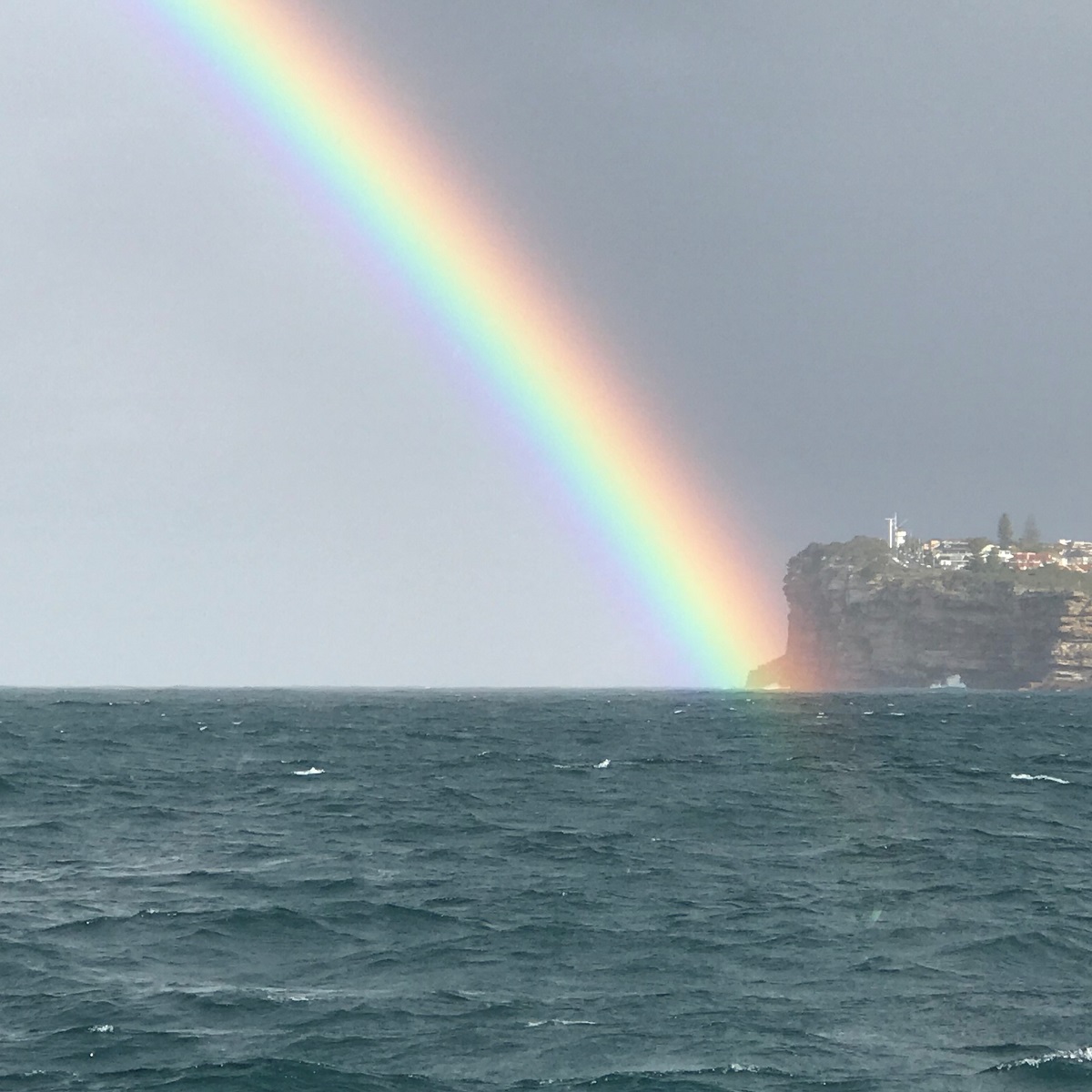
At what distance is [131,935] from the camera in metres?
29.0

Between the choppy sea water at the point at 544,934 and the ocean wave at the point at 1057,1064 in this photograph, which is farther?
the choppy sea water at the point at 544,934

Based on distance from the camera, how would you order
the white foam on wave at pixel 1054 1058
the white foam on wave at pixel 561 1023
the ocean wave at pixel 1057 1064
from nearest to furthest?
1. the ocean wave at pixel 1057 1064
2. the white foam on wave at pixel 1054 1058
3. the white foam on wave at pixel 561 1023

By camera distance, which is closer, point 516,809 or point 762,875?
point 762,875

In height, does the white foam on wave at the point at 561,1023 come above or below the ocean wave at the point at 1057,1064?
below

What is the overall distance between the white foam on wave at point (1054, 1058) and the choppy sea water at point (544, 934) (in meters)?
0.06

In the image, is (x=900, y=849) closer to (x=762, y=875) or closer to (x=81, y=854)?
(x=762, y=875)

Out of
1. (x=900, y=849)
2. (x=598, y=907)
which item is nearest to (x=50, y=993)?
(x=598, y=907)

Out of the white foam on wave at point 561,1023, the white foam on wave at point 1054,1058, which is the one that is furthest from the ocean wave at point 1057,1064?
the white foam on wave at point 561,1023

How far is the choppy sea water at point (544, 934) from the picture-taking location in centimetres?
2122

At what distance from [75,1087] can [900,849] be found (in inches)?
1057

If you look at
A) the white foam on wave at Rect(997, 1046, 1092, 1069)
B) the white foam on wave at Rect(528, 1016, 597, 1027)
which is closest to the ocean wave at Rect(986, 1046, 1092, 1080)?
the white foam on wave at Rect(997, 1046, 1092, 1069)

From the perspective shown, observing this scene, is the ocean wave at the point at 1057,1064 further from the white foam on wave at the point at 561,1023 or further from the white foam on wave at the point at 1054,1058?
the white foam on wave at the point at 561,1023

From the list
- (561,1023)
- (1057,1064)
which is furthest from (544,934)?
(1057,1064)

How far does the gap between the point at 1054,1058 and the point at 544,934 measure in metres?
11.1
